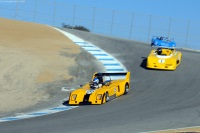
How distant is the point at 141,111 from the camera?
16328 mm

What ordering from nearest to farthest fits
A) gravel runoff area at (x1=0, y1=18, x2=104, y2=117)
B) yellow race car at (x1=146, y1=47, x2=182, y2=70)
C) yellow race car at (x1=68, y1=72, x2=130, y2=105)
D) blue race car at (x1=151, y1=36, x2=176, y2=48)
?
1. yellow race car at (x1=68, y1=72, x2=130, y2=105)
2. gravel runoff area at (x1=0, y1=18, x2=104, y2=117)
3. yellow race car at (x1=146, y1=47, x2=182, y2=70)
4. blue race car at (x1=151, y1=36, x2=176, y2=48)

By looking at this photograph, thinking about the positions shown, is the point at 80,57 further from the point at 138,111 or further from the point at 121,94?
the point at 138,111

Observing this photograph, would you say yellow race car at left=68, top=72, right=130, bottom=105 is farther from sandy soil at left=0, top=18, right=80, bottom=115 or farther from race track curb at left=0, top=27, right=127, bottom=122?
sandy soil at left=0, top=18, right=80, bottom=115

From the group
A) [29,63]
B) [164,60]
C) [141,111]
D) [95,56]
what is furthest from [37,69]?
[141,111]

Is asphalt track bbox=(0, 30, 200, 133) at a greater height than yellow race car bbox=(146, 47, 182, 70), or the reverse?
yellow race car bbox=(146, 47, 182, 70)

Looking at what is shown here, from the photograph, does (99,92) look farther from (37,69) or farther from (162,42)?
(162,42)

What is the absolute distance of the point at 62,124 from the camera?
14.5 metres

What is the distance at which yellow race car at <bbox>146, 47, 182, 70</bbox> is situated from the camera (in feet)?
87.7

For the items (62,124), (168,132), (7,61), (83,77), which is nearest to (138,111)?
(62,124)

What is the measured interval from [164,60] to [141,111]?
1085cm

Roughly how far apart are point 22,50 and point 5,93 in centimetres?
893

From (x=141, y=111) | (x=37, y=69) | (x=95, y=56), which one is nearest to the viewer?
(x=141, y=111)

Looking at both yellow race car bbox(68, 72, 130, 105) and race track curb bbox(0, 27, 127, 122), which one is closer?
race track curb bbox(0, 27, 127, 122)

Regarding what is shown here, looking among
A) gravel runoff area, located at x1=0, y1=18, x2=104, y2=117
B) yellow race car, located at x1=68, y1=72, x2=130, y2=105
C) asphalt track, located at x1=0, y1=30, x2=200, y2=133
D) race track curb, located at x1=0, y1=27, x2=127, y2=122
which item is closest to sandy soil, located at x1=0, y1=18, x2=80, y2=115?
gravel runoff area, located at x1=0, y1=18, x2=104, y2=117
